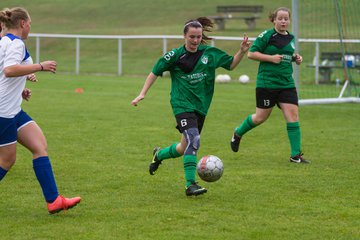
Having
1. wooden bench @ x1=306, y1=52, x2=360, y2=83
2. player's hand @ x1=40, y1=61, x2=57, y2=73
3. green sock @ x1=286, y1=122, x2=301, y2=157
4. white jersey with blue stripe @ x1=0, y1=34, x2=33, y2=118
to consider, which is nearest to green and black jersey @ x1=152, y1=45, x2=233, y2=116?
player's hand @ x1=40, y1=61, x2=57, y2=73

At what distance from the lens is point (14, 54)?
626cm

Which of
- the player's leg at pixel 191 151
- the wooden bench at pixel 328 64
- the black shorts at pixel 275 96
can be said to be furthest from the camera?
the wooden bench at pixel 328 64

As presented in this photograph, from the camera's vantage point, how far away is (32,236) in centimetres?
589

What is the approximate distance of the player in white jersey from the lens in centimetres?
626

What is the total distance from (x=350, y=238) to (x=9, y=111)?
288cm

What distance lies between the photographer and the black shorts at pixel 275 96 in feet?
31.9

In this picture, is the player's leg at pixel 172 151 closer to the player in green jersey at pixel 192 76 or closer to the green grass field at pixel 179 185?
the player in green jersey at pixel 192 76

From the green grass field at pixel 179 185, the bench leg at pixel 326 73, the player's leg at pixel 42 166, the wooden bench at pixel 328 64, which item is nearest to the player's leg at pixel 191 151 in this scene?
the green grass field at pixel 179 185

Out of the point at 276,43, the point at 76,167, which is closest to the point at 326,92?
the point at 276,43

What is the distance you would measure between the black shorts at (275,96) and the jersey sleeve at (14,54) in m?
4.19

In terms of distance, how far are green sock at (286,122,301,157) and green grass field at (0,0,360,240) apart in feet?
0.66

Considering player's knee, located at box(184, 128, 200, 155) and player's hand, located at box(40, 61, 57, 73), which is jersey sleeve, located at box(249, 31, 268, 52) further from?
player's hand, located at box(40, 61, 57, 73)

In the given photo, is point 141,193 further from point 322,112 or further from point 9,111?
point 322,112

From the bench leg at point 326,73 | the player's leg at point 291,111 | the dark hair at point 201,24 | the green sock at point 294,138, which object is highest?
the dark hair at point 201,24
